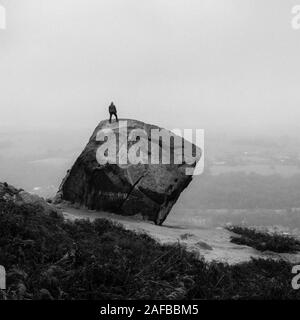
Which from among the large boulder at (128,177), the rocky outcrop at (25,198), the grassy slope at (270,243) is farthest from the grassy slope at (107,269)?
the large boulder at (128,177)

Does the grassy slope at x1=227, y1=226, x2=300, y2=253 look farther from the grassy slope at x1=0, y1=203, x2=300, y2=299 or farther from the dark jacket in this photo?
the dark jacket

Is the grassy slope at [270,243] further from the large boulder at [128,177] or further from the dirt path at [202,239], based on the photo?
the large boulder at [128,177]

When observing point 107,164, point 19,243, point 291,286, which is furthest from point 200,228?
point 19,243

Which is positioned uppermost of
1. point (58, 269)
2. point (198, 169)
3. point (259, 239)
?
point (198, 169)

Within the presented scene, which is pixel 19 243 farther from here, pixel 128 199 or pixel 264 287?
pixel 128 199

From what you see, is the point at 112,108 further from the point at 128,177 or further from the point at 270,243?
the point at 270,243

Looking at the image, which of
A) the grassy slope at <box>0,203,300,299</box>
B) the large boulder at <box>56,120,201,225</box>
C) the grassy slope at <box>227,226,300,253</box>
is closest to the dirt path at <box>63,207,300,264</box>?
the grassy slope at <box>227,226,300,253</box>
